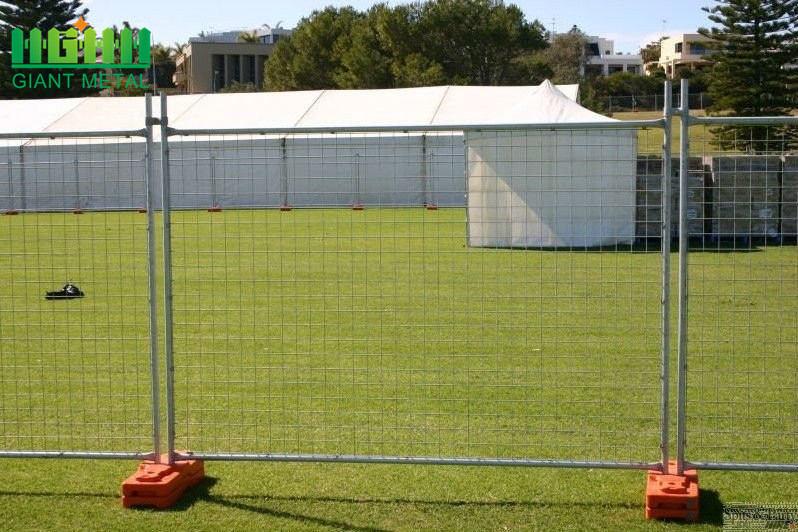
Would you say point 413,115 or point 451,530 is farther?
point 413,115

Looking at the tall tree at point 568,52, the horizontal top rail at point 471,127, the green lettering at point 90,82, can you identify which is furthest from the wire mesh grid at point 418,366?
the tall tree at point 568,52

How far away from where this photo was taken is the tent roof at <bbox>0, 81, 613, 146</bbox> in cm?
2998

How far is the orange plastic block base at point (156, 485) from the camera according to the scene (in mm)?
5434

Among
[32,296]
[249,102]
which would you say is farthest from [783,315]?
[249,102]

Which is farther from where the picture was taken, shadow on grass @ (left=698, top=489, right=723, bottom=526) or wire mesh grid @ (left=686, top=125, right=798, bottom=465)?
wire mesh grid @ (left=686, top=125, right=798, bottom=465)

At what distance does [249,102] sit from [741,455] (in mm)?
28022

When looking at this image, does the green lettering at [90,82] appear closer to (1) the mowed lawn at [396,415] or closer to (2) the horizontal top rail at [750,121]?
(1) the mowed lawn at [396,415]

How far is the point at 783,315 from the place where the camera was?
37.6ft

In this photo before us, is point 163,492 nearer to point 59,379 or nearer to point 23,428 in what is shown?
point 23,428

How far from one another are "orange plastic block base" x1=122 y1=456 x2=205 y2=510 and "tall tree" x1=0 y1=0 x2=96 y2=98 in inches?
2277

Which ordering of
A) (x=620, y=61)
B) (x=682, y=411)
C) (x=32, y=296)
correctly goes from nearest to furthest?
(x=682, y=411) < (x=32, y=296) < (x=620, y=61)

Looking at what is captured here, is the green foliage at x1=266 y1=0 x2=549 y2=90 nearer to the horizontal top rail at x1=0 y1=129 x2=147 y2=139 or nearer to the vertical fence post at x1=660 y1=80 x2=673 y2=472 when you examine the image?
the horizontal top rail at x1=0 y1=129 x2=147 y2=139

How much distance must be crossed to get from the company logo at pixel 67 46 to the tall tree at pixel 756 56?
101 feet

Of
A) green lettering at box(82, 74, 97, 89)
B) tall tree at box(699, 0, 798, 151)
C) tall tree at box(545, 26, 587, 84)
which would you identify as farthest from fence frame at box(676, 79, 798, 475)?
tall tree at box(545, 26, 587, 84)
